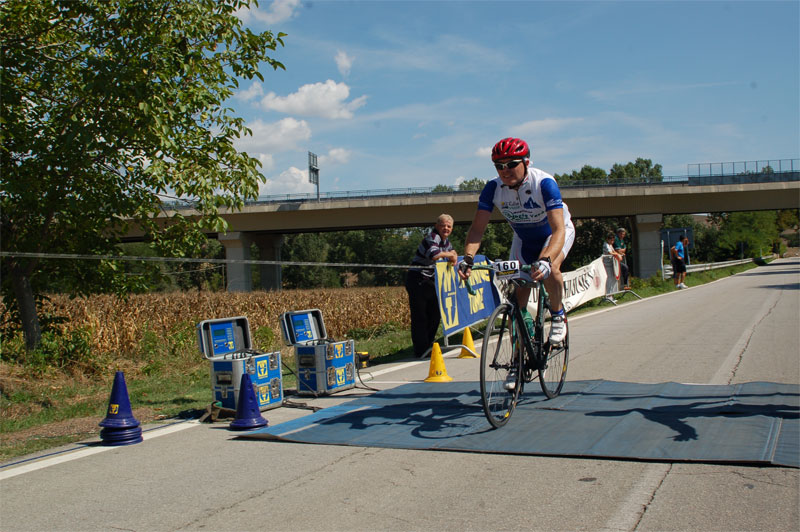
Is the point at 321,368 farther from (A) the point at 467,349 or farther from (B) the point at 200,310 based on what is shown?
(B) the point at 200,310

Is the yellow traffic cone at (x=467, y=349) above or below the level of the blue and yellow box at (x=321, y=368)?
below

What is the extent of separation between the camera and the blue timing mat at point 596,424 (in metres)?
4.73

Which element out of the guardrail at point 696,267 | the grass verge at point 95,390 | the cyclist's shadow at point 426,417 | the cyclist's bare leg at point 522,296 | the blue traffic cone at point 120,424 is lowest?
the guardrail at point 696,267

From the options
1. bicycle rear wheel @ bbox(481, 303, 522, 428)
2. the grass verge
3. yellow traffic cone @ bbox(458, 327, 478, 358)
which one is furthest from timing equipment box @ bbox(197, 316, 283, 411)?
yellow traffic cone @ bbox(458, 327, 478, 358)

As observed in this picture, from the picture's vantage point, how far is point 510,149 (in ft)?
19.2

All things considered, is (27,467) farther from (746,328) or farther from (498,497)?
(746,328)

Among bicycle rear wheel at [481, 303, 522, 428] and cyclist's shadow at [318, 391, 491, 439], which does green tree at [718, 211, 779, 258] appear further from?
bicycle rear wheel at [481, 303, 522, 428]

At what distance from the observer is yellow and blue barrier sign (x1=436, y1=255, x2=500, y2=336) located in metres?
10.8

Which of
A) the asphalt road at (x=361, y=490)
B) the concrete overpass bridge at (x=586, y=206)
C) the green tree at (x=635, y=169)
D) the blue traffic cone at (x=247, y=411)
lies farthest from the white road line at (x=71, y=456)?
the green tree at (x=635, y=169)

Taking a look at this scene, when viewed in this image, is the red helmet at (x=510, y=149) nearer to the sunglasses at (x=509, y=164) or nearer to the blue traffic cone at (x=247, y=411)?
the sunglasses at (x=509, y=164)

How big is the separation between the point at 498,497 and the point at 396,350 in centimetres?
867

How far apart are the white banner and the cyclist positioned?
36.6 feet

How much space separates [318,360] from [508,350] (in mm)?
2635

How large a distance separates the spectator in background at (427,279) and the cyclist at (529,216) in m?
4.08
